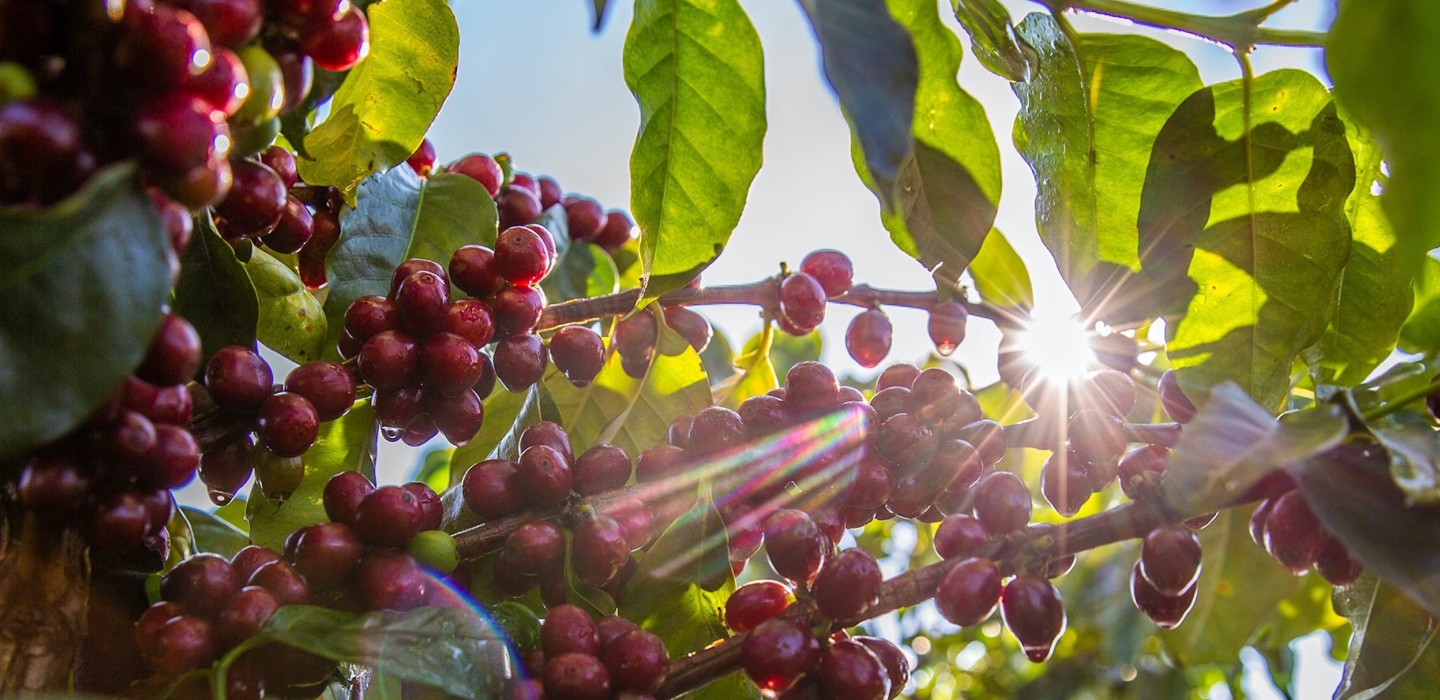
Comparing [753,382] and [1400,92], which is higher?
[1400,92]

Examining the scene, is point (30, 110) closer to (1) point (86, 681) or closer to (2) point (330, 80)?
(2) point (330, 80)

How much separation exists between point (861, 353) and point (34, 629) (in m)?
1.40

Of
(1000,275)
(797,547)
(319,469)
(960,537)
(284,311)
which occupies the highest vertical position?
(1000,275)

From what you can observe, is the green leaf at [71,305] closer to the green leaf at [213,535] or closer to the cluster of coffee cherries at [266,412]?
the cluster of coffee cherries at [266,412]

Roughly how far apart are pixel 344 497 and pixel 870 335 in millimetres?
1050

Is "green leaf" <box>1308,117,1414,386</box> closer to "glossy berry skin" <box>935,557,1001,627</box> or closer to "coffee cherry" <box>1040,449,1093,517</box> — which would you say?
"coffee cherry" <box>1040,449,1093,517</box>

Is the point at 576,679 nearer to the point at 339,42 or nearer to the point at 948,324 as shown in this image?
the point at 339,42

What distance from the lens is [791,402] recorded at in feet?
4.86

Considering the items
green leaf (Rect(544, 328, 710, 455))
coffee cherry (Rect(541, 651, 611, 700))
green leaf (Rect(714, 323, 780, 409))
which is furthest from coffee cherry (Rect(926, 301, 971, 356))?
coffee cherry (Rect(541, 651, 611, 700))

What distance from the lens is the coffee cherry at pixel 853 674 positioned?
3.84 feet

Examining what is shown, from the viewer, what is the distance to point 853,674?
1174mm

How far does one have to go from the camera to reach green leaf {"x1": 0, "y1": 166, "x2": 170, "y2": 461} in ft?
2.48

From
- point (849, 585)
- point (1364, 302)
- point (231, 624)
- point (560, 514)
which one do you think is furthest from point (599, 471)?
point (1364, 302)

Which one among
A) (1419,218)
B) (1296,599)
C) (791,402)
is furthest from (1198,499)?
(1296,599)
